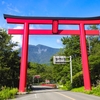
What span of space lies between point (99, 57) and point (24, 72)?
48.0 feet

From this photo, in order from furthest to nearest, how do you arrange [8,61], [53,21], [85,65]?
[8,61], [53,21], [85,65]

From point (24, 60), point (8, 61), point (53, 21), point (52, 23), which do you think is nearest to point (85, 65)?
point (52, 23)

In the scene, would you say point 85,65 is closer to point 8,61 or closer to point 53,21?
point 53,21

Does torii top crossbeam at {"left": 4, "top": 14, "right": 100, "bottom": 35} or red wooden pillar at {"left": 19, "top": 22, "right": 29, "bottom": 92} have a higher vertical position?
torii top crossbeam at {"left": 4, "top": 14, "right": 100, "bottom": 35}

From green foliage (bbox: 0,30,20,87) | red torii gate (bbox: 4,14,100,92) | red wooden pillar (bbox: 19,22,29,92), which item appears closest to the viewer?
red wooden pillar (bbox: 19,22,29,92)

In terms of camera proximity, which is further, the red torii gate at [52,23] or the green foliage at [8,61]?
the green foliage at [8,61]

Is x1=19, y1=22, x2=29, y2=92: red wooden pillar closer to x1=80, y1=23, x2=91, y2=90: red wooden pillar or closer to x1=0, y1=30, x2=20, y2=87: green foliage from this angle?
x1=80, y1=23, x2=91, y2=90: red wooden pillar

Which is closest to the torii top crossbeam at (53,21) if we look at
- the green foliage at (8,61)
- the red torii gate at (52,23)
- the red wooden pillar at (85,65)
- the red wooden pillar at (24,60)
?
the red torii gate at (52,23)

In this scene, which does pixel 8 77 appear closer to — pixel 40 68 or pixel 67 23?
pixel 67 23

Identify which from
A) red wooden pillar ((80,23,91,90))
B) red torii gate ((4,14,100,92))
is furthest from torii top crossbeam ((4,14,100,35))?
red wooden pillar ((80,23,91,90))

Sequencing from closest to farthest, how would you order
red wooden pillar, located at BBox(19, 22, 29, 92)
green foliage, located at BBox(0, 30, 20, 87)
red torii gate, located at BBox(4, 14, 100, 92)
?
red wooden pillar, located at BBox(19, 22, 29, 92) → red torii gate, located at BBox(4, 14, 100, 92) → green foliage, located at BBox(0, 30, 20, 87)

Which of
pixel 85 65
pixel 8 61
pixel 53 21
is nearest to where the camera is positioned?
pixel 85 65

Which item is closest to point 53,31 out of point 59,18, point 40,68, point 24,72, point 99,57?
point 59,18

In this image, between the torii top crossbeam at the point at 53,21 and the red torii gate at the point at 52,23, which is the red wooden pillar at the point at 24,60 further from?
the torii top crossbeam at the point at 53,21
